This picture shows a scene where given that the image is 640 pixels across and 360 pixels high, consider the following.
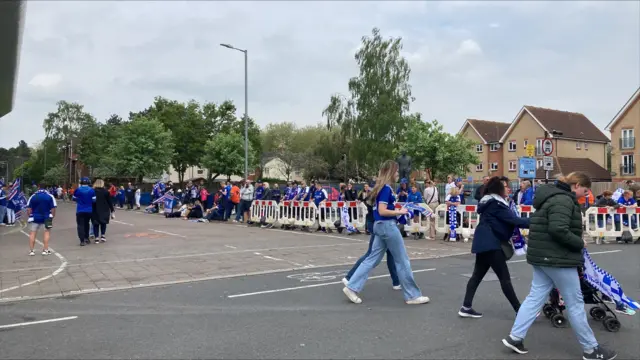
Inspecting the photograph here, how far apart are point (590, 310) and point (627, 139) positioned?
53156mm

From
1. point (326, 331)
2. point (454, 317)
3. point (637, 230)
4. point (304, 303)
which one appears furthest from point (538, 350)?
point (637, 230)

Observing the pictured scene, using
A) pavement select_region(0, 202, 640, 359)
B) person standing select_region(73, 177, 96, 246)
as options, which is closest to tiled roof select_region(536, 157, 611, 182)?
pavement select_region(0, 202, 640, 359)

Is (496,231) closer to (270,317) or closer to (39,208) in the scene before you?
(270,317)

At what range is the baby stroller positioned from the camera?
17.8 feet

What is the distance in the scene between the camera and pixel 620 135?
169 ft

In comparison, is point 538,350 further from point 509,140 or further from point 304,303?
point 509,140

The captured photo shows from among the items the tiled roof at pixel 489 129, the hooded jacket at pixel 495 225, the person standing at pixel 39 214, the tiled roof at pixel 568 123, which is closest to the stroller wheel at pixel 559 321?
the hooded jacket at pixel 495 225

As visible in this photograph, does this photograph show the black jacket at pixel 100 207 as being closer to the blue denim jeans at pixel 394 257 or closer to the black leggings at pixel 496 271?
the blue denim jeans at pixel 394 257

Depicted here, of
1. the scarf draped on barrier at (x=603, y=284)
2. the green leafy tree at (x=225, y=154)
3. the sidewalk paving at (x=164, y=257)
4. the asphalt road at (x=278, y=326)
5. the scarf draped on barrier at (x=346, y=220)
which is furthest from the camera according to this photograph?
the green leafy tree at (x=225, y=154)

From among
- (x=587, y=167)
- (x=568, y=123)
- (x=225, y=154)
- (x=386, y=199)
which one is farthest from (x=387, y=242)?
(x=568, y=123)

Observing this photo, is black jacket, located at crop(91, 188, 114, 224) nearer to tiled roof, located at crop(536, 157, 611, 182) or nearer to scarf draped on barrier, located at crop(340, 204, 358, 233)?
scarf draped on barrier, located at crop(340, 204, 358, 233)

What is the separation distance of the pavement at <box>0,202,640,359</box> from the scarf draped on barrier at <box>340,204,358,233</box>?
569 centimetres

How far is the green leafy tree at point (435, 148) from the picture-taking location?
4806cm

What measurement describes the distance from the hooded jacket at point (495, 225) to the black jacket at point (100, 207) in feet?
37.8
